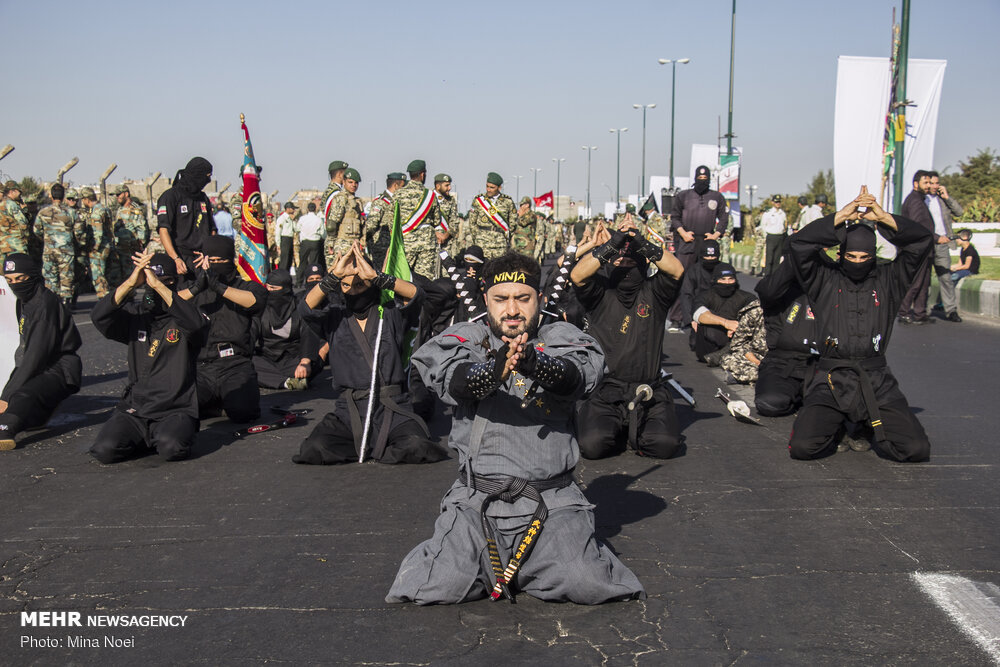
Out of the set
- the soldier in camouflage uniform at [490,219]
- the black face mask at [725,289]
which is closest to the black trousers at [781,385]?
the black face mask at [725,289]

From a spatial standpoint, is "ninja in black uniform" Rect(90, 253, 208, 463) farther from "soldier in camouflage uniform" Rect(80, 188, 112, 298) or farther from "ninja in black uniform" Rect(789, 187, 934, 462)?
"soldier in camouflage uniform" Rect(80, 188, 112, 298)

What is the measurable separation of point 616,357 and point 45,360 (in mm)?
4773

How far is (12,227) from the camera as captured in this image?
1816 cm

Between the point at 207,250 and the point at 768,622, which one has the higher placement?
the point at 207,250

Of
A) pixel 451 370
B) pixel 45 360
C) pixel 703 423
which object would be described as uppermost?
pixel 451 370

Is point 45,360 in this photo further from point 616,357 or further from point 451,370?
point 451,370

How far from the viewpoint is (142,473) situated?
7.10 metres

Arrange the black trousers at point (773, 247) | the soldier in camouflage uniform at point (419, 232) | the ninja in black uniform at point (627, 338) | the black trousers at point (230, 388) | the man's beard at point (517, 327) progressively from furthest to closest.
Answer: the black trousers at point (773, 247)
the soldier in camouflage uniform at point (419, 232)
the black trousers at point (230, 388)
the ninja in black uniform at point (627, 338)
the man's beard at point (517, 327)

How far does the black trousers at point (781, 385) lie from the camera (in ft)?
29.3

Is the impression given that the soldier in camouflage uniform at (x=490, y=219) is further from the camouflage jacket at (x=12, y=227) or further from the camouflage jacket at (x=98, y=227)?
the camouflage jacket at (x=12, y=227)

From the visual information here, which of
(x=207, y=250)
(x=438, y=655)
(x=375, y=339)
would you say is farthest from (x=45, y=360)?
(x=438, y=655)

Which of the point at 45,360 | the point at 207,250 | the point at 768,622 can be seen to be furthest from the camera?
the point at 207,250

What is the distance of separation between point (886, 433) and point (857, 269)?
49.6 inches

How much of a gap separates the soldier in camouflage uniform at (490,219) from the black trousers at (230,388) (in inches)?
263
